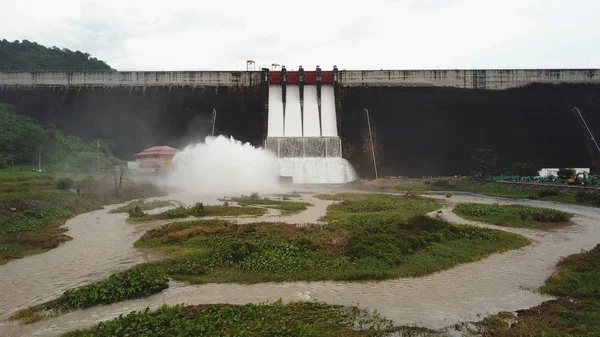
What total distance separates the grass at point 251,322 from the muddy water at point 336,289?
58 centimetres

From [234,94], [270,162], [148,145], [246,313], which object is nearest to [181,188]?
[270,162]

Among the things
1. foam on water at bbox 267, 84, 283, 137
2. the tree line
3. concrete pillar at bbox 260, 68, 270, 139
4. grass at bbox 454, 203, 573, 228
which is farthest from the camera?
concrete pillar at bbox 260, 68, 270, 139

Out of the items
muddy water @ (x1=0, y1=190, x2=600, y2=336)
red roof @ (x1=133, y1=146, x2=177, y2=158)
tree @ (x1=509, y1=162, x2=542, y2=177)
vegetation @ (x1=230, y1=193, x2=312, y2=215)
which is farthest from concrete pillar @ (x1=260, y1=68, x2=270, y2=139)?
muddy water @ (x1=0, y1=190, x2=600, y2=336)

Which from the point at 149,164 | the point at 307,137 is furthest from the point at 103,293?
the point at 307,137

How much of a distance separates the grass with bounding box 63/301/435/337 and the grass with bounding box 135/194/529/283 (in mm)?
2120

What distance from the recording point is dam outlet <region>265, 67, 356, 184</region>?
38.6 metres

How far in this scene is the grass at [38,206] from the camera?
13.6m

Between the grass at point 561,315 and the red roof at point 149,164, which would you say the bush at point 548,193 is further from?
the red roof at point 149,164

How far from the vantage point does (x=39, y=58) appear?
72750mm

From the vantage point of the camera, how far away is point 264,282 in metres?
9.62

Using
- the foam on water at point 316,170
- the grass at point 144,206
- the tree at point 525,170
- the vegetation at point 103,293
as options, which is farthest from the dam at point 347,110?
the vegetation at point 103,293

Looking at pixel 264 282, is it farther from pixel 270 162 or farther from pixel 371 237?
pixel 270 162

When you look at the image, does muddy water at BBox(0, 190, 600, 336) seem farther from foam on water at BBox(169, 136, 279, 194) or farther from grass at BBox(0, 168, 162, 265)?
foam on water at BBox(169, 136, 279, 194)

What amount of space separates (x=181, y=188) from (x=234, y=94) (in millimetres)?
16087
